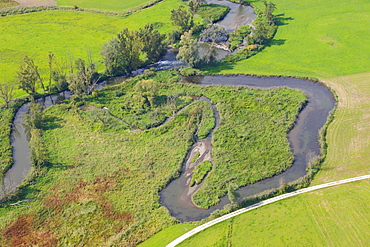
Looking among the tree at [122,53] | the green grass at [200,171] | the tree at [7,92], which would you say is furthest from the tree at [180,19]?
the green grass at [200,171]

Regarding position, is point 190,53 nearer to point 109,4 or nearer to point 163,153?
point 163,153

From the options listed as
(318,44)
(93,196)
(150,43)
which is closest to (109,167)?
(93,196)

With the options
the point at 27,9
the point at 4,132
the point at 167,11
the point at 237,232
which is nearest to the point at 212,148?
the point at 237,232

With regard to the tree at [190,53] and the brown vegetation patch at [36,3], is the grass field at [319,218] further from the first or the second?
the brown vegetation patch at [36,3]

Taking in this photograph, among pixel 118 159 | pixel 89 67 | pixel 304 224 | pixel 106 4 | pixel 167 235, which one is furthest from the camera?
pixel 106 4

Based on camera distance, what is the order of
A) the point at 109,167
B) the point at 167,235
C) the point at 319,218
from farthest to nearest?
the point at 109,167 < the point at 319,218 < the point at 167,235

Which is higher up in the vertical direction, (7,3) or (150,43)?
(7,3)

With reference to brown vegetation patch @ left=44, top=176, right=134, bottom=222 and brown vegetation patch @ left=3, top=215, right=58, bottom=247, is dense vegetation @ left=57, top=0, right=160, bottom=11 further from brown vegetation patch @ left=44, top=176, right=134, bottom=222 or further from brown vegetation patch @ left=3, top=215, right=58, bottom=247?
brown vegetation patch @ left=3, top=215, right=58, bottom=247
